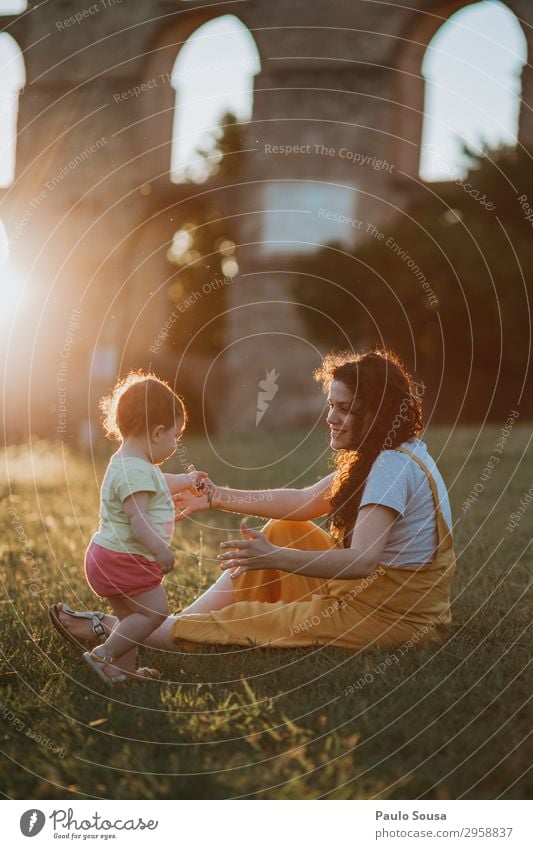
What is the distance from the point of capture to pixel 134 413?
391 centimetres

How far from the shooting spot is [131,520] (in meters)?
3.84

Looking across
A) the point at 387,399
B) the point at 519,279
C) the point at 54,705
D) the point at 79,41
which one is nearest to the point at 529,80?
the point at 519,279

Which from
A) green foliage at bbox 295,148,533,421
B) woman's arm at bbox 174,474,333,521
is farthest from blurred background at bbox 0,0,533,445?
woman's arm at bbox 174,474,333,521

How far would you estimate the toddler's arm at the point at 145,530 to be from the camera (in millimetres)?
3797

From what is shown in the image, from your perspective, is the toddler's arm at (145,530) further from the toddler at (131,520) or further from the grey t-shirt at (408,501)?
the grey t-shirt at (408,501)

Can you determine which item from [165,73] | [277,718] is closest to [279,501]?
[277,718]

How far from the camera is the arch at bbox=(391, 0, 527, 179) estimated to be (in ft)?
59.7

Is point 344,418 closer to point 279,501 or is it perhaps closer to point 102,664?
point 279,501

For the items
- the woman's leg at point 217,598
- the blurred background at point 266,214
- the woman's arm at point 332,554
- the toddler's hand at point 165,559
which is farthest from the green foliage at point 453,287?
the toddler's hand at point 165,559

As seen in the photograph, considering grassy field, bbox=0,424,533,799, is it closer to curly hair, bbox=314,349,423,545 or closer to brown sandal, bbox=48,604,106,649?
brown sandal, bbox=48,604,106,649

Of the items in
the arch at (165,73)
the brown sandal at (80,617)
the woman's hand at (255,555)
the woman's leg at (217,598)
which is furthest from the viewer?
the arch at (165,73)

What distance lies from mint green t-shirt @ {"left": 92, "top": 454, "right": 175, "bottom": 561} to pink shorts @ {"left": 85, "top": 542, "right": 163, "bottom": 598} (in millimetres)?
28

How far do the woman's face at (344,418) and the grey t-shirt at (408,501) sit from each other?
0.15m

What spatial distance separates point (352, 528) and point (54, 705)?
1.46 metres
